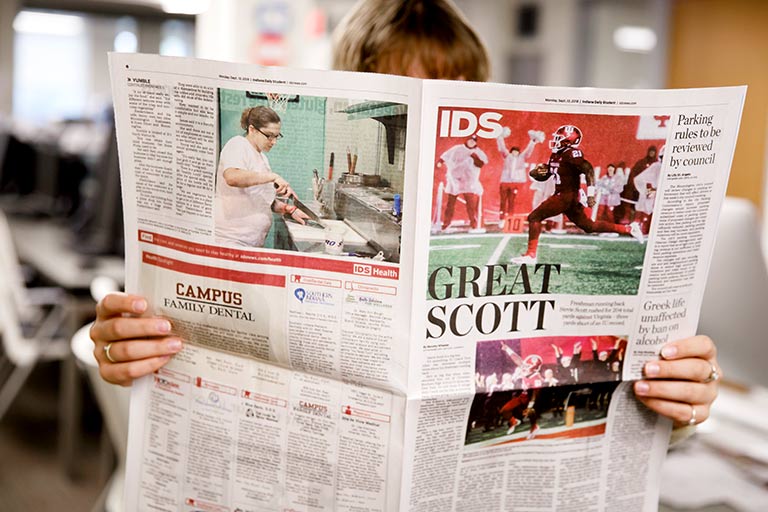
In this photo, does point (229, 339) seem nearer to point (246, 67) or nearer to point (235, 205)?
point (235, 205)

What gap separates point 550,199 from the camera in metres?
0.78

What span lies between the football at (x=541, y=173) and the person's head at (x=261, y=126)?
0.26 meters

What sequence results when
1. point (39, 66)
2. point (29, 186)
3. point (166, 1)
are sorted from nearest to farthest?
point (29, 186)
point (166, 1)
point (39, 66)

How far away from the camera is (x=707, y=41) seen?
5.36m

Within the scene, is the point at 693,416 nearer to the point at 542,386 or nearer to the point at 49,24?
the point at 542,386

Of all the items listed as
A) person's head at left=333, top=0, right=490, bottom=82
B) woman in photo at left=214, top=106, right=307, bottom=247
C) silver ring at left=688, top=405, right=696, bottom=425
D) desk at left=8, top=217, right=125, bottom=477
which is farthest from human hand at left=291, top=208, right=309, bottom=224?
desk at left=8, top=217, right=125, bottom=477

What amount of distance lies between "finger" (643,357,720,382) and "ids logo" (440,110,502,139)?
1.03 ft

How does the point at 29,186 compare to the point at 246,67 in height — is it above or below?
below

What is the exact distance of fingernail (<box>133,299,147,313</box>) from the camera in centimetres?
83

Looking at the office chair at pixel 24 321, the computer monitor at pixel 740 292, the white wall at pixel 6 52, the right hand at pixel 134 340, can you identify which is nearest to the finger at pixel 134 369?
the right hand at pixel 134 340

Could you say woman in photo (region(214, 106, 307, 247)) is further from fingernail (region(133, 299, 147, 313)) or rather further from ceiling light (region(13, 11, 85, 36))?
ceiling light (region(13, 11, 85, 36))

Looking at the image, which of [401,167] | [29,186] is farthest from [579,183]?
[29,186]

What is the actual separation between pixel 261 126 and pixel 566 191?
0.32 metres

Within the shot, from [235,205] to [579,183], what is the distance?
359 millimetres
